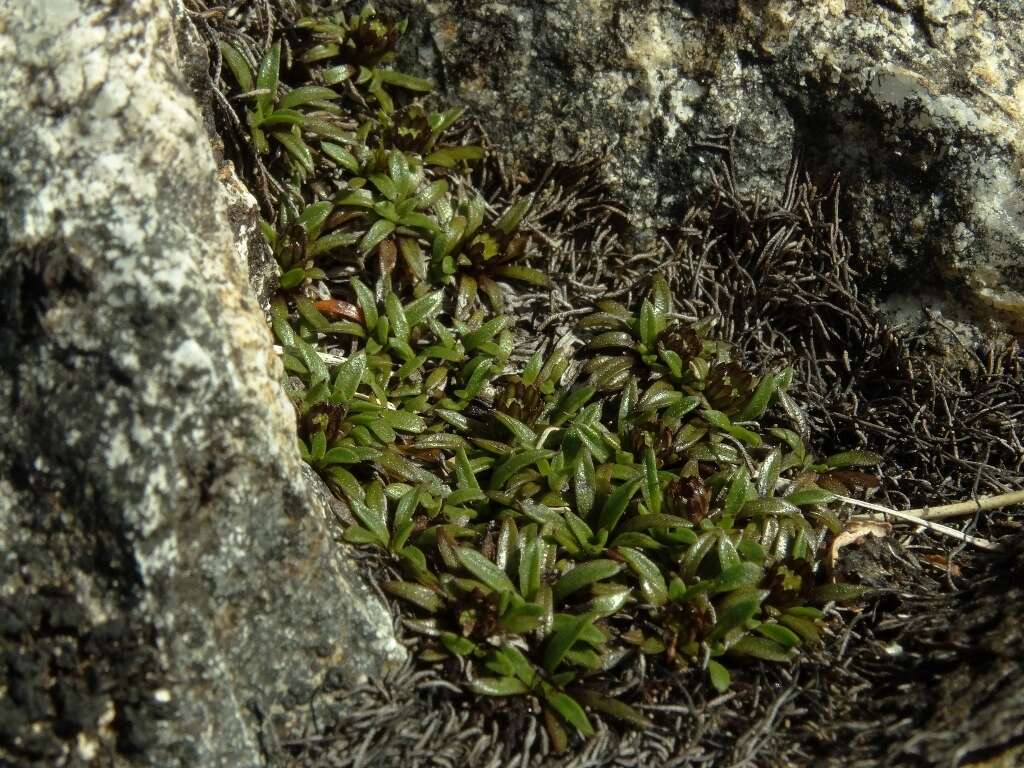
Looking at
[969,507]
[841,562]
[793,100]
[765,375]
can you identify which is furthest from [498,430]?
[793,100]

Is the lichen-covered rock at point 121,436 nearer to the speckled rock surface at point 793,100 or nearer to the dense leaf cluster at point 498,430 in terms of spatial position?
the dense leaf cluster at point 498,430

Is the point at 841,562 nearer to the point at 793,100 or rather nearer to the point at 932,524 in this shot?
the point at 932,524

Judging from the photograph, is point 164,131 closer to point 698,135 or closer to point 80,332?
point 80,332

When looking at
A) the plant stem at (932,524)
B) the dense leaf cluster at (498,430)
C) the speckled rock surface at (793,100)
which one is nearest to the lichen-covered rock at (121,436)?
the dense leaf cluster at (498,430)

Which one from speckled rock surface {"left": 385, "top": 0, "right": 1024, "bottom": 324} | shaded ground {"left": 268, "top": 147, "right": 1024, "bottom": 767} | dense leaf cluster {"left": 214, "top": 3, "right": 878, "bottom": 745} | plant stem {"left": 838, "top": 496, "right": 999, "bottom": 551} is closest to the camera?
shaded ground {"left": 268, "top": 147, "right": 1024, "bottom": 767}

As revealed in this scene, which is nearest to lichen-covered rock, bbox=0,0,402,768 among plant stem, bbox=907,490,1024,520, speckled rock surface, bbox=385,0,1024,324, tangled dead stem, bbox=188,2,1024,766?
tangled dead stem, bbox=188,2,1024,766

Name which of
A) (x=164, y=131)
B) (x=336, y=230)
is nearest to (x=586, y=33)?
(x=336, y=230)

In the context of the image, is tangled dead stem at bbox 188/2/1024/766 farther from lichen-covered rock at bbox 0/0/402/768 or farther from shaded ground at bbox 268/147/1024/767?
lichen-covered rock at bbox 0/0/402/768
